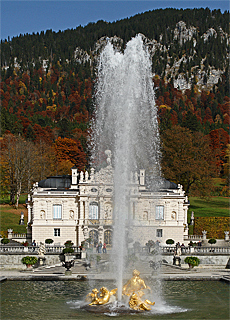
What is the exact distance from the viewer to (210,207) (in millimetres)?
81312

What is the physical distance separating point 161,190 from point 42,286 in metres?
30.8

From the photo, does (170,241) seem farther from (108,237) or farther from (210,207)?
(210,207)

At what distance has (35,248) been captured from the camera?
4947 centimetres

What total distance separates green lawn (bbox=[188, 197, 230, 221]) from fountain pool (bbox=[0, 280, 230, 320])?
38.1 meters

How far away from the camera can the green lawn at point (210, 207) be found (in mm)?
74406

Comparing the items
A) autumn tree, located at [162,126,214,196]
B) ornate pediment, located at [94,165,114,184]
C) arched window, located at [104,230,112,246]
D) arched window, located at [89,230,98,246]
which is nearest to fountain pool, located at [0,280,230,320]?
arched window, located at [89,230,98,246]

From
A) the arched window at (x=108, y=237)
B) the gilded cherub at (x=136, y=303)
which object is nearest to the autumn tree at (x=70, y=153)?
the arched window at (x=108, y=237)

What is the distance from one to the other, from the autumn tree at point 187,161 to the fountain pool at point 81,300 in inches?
1691

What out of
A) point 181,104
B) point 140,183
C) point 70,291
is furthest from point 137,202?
point 181,104

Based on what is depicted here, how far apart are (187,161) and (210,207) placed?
27.9 feet

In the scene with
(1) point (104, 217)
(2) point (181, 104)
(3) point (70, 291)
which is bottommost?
(3) point (70, 291)

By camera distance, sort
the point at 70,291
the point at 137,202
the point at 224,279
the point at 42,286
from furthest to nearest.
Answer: the point at 137,202
the point at 224,279
the point at 42,286
the point at 70,291

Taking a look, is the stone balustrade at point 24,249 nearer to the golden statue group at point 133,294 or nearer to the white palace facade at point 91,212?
the white palace facade at point 91,212

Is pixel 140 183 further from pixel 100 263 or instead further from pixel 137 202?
pixel 100 263
